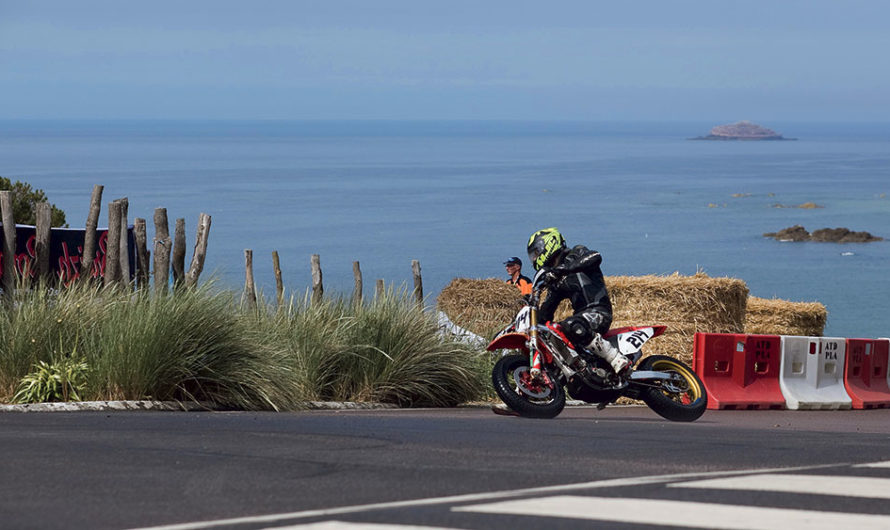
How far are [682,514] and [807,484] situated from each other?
137 cm

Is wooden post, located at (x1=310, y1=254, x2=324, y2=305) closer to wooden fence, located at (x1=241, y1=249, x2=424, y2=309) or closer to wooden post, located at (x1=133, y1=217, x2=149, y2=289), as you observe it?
wooden fence, located at (x1=241, y1=249, x2=424, y2=309)

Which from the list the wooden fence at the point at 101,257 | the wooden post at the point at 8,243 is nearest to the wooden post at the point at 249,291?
the wooden fence at the point at 101,257

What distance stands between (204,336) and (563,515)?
6954 mm

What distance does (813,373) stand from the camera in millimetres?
17266

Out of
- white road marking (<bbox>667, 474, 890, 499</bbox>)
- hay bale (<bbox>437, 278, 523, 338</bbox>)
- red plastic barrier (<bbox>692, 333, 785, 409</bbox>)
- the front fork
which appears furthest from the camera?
hay bale (<bbox>437, 278, 523, 338</bbox>)

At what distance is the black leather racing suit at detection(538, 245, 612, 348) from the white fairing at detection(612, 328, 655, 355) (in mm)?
172

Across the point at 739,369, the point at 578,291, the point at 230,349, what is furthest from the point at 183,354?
the point at 739,369

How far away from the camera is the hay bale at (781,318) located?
73.4 feet

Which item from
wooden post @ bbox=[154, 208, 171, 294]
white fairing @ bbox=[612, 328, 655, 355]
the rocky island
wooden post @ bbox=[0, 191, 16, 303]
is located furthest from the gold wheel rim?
the rocky island

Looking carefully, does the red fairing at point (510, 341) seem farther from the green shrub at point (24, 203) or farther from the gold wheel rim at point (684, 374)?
the green shrub at point (24, 203)

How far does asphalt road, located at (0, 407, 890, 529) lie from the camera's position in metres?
6.80

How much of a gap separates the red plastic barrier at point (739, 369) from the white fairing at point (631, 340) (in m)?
3.35

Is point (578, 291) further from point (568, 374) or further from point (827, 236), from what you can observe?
point (827, 236)

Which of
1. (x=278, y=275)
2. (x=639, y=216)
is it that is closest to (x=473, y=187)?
(x=639, y=216)
